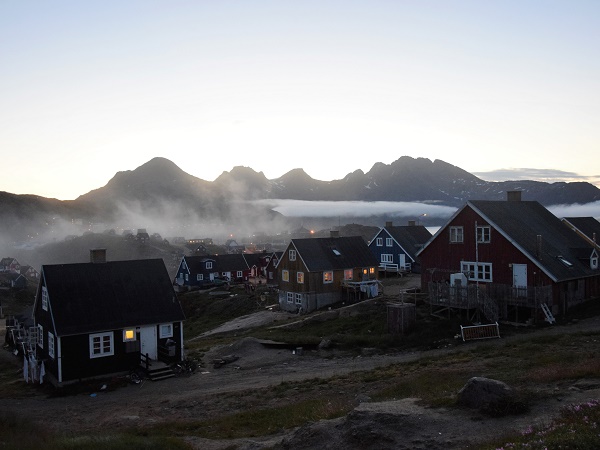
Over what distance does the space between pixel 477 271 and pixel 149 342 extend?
85.3 feet

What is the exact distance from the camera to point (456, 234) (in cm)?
4300

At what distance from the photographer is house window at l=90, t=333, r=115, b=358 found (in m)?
31.8

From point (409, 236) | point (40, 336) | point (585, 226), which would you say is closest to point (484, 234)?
point (585, 226)

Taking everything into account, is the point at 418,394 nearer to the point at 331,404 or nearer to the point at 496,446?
the point at 331,404

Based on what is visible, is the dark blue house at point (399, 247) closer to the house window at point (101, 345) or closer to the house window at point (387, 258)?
the house window at point (387, 258)

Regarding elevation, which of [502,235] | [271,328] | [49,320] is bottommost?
[271,328]

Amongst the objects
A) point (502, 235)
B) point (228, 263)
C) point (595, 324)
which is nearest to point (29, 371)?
point (502, 235)

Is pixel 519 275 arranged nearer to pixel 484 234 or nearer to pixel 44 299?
pixel 484 234

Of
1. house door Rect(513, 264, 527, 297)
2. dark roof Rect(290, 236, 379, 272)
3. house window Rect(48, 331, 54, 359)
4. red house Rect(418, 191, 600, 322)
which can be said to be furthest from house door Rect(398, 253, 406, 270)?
house window Rect(48, 331, 54, 359)

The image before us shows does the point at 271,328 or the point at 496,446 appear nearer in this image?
the point at 496,446

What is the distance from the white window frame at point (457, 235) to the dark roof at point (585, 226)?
44.1 feet

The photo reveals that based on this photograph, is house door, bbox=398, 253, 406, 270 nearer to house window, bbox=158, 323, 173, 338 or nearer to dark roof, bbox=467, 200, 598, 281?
dark roof, bbox=467, 200, 598, 281

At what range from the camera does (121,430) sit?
20297 mm

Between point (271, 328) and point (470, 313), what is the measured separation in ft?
57.6
